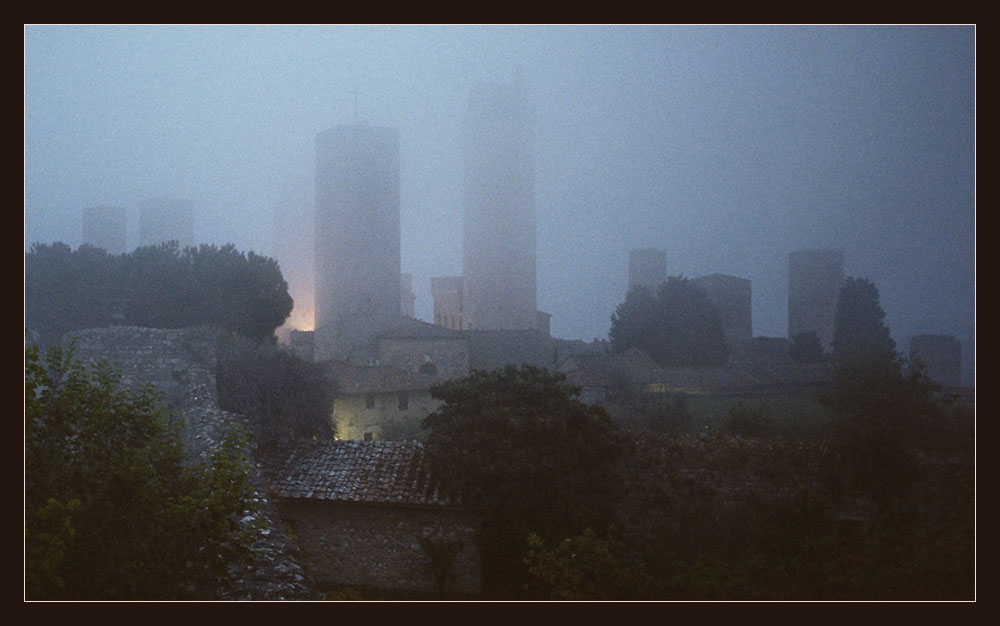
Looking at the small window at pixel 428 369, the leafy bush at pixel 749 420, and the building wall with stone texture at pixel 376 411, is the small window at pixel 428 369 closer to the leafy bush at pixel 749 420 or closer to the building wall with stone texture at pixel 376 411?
the building wall with stone texture at pixel 376 411

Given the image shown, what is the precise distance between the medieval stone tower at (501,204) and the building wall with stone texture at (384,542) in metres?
3.79

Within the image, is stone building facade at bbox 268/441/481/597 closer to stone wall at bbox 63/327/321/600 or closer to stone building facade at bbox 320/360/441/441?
stone wall at bbox 63/327/321/600

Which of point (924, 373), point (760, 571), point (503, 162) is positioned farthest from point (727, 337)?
point (760, 571)

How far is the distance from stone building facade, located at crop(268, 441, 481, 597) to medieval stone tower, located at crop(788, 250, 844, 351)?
16.8 ft

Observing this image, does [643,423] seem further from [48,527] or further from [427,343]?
[48,527]

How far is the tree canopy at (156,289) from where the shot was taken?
43.1 ft

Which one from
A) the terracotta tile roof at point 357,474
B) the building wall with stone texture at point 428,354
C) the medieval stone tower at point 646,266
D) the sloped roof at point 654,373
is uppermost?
the medieval stone tower at point 646,266

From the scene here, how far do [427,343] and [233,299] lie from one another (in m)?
4.51

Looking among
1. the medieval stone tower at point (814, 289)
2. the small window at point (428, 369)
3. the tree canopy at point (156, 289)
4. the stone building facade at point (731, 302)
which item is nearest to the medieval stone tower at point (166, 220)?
the tree canopy at point (156, 289)

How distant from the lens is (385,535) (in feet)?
27.9

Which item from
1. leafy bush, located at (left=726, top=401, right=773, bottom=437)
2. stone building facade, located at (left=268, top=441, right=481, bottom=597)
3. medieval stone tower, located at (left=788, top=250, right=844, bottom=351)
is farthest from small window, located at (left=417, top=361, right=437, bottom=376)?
medieval stone tower, located at (left=788, top=250, right=844, bottom=351)

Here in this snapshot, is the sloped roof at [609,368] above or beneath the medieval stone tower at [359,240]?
beneath

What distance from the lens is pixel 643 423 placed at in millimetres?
12906

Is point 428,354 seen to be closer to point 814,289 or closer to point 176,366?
point 176,366
